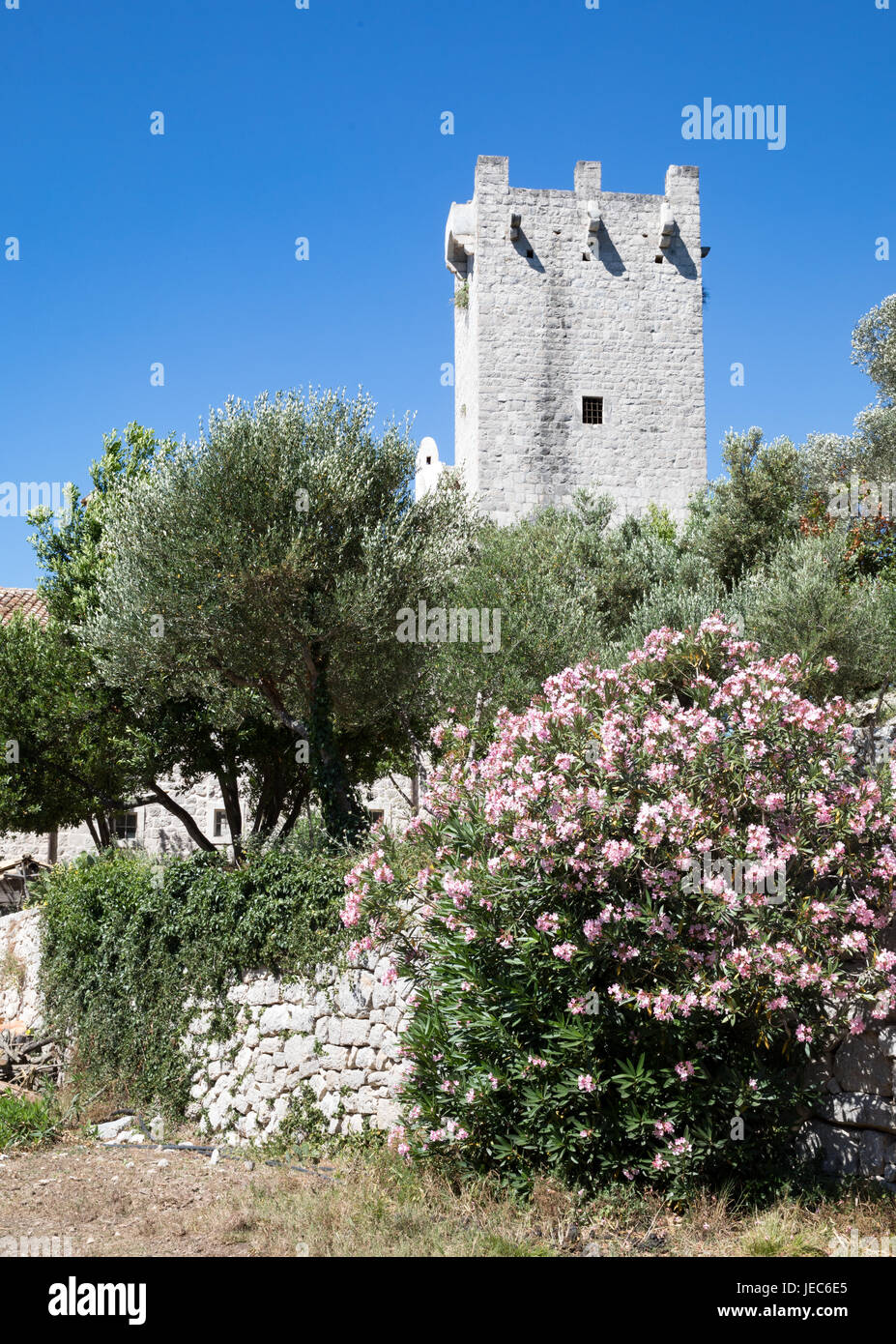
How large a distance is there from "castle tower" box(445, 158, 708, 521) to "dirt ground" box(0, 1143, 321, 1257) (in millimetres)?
16415

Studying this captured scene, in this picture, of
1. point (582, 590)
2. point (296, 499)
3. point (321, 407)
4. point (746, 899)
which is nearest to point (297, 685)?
point (296, 499)

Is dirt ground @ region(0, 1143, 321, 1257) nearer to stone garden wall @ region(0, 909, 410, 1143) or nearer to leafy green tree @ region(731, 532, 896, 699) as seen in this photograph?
stone garden wall @ region(0, 909, 410, 1143)

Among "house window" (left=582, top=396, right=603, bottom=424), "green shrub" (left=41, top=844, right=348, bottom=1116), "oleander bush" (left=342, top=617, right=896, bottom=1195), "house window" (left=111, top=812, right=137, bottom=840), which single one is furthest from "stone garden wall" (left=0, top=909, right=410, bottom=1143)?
"house window" (left=582, top=396, right=603, bottom=424)

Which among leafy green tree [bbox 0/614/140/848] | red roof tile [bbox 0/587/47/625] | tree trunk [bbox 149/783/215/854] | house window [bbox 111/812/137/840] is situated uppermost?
red roof tile [bbox 0/587/47/625]

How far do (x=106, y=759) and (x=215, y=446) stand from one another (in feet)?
21.4

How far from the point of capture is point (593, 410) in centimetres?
2398

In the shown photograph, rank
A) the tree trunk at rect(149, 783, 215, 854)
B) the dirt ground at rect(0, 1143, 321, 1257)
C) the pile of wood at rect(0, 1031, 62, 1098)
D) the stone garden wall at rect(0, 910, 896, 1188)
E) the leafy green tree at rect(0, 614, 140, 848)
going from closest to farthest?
the dirt ground at rect(0, 1143, 321, 1257), the stone garden wall at rect(0, 910, 896, 1188), the pile of wood at rect(0, 1031, 62, 1098), the leafy green tree at rect(0, 614, 140, 848), the tree trunk at rect(149, 783, 215, 854)

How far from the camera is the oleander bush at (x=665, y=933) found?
6145 millimetres

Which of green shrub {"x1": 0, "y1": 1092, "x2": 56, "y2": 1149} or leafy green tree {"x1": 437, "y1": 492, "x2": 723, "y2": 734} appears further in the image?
leafy green tree {"x1": 437, "y1": 492, "x2": 723, "y2": 734}

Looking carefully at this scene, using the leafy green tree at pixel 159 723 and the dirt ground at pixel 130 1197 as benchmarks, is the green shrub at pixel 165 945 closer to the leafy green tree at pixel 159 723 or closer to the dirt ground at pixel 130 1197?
the dirt ground at pixel 130 1197

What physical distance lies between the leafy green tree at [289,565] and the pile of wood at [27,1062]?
4.62 meters

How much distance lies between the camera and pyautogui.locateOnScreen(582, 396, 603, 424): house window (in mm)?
23906

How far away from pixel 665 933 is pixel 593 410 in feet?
64.2

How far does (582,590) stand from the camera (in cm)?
1641
